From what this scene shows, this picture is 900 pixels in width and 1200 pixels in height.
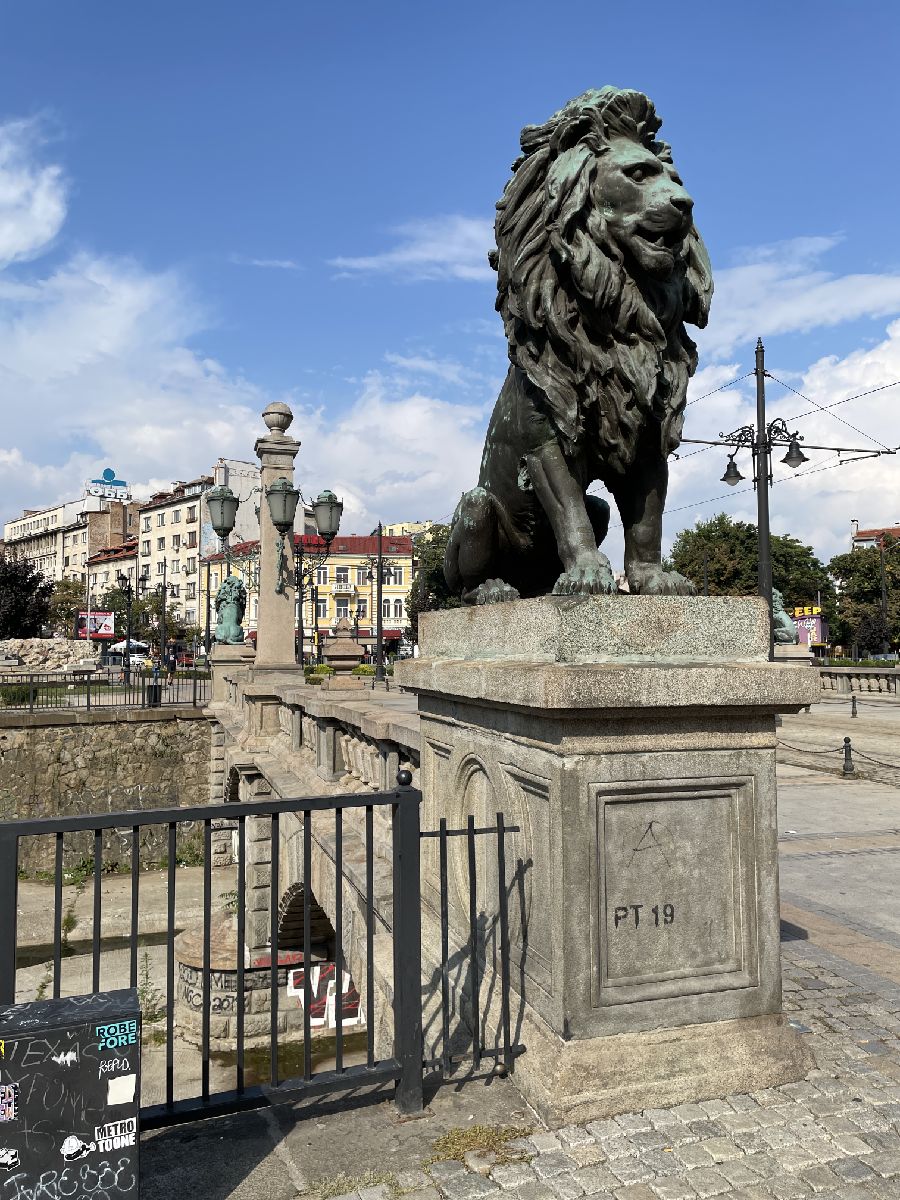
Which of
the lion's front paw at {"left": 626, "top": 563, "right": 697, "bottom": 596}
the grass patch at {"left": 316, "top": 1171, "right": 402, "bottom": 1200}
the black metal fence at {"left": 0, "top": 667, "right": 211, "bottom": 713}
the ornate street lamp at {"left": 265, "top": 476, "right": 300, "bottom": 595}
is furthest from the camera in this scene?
the black metal fence at {"left": 0, "top": 667, "right": 211, "bottom": 713}

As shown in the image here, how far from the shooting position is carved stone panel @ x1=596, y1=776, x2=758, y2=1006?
313 cm

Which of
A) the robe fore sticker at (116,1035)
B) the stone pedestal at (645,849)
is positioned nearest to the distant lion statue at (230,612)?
the stone pedestal at (645,849)

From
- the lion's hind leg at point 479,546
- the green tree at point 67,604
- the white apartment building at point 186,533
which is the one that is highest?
the white apartment building at point 186,533

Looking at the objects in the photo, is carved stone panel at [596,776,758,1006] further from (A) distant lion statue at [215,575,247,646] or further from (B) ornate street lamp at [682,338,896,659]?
(A) distant lion statue at [215,575,247,646]

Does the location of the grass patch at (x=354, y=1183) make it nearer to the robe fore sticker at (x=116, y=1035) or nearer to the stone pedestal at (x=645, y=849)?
the stone pedestal at (x=645, y=849)

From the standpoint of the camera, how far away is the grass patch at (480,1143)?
2777mm

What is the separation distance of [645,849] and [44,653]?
51031 millimetres

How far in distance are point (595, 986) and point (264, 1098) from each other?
1172 millimetres

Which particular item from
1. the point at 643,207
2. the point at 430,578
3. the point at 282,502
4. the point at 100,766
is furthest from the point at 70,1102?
the point at 430,578

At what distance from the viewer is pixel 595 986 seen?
308 centimetres

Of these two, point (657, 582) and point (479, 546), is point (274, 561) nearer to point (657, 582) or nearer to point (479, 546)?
point (479, 546)

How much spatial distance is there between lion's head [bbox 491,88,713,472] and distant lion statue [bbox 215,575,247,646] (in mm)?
19080

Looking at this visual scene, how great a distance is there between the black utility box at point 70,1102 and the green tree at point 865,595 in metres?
50.6

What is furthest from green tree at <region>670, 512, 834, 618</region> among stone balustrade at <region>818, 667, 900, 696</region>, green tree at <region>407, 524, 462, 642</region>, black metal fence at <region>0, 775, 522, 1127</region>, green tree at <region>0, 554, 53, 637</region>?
black metal fence at <region>0, 775, 522, 1127</region>
